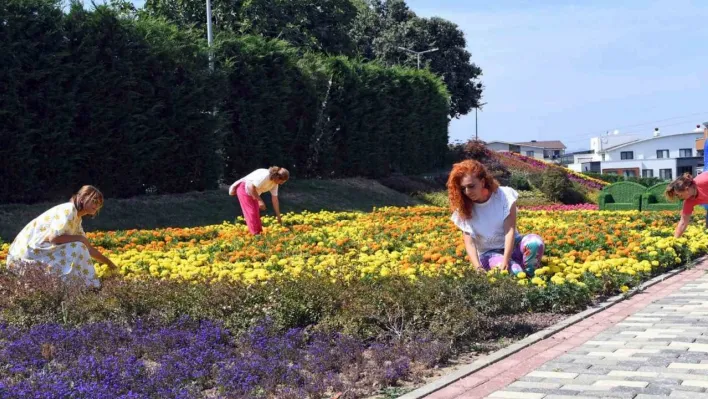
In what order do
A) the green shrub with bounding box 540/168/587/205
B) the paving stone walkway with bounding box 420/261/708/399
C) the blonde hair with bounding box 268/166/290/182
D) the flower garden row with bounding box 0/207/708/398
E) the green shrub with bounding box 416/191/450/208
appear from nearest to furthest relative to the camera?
1. the paving stone walkway with bounding box 420/261/708/399
2. the flower garden row with bounding box 0/207/708/398
3. the blonde hair with bounding box 268/166/290/182
4. the green shrub with bounding box 416/191/450/208
5. the green shrub with bounding box 540/168/587/205

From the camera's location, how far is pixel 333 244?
10.1 metres

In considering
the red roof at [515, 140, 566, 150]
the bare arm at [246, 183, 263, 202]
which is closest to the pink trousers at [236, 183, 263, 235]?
the bare arm at [246, 183, 263, 202]

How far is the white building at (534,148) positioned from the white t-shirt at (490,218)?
274 feet

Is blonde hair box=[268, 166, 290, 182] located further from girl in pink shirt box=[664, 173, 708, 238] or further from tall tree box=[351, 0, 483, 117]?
tall tree box=[351, 0, 483, 117]

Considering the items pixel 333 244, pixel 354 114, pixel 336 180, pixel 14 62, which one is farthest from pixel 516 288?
pixel 354 114

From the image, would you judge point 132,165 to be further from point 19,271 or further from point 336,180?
point 19,271

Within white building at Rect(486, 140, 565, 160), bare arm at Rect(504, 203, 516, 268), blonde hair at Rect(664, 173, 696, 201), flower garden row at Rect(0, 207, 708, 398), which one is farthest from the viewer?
white building at Rect(486, 140, 565, 160)

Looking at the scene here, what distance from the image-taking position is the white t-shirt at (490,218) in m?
7.20

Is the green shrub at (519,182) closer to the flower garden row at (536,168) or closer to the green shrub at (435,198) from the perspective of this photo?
Answer: the flower garden row at (536,168)

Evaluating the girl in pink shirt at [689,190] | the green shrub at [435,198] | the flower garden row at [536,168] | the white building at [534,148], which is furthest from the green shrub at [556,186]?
the white building at [534,148]

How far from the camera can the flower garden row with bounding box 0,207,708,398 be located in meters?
4.52

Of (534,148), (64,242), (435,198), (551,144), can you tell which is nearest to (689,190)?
(64,242)

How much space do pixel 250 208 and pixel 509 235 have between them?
5294 millimetres

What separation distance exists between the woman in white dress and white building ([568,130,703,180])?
291ft
